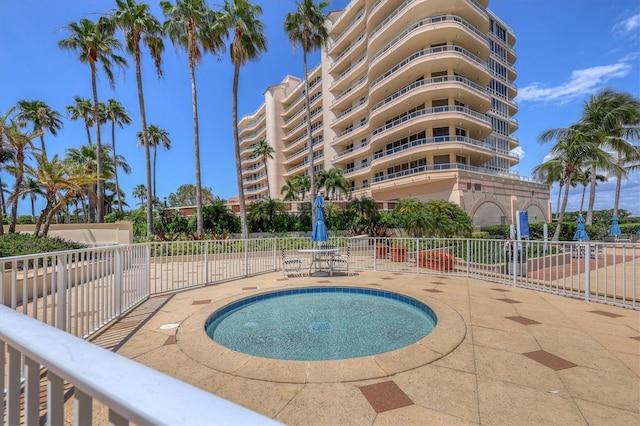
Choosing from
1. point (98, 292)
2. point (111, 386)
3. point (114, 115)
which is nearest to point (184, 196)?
point (114, 115)

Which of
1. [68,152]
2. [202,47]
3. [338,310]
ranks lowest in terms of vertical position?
[338,310]

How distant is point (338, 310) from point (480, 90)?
28764 millimetres

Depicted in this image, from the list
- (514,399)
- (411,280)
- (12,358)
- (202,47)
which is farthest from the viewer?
(202,47)

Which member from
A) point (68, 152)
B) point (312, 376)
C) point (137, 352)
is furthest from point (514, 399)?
point (68, 152)

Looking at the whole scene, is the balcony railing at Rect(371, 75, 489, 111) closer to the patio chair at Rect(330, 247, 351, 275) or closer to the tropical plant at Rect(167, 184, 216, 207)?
the patio chair at Rect(330, 247, 351, 275)

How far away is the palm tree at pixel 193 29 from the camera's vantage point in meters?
15.8

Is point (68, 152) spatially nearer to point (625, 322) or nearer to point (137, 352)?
point (137, 352)

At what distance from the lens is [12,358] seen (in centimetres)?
98

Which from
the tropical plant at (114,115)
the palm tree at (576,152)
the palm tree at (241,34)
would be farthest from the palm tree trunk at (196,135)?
the palm tree at (576,152)

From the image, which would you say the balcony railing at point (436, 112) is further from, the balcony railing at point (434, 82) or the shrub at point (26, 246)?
the shrub at point (26, 246)

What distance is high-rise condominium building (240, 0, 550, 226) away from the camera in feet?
79.9

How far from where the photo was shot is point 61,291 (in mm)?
3328

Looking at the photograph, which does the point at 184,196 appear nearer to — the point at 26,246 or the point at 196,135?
the point at 196,135

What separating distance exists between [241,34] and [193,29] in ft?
9.00
